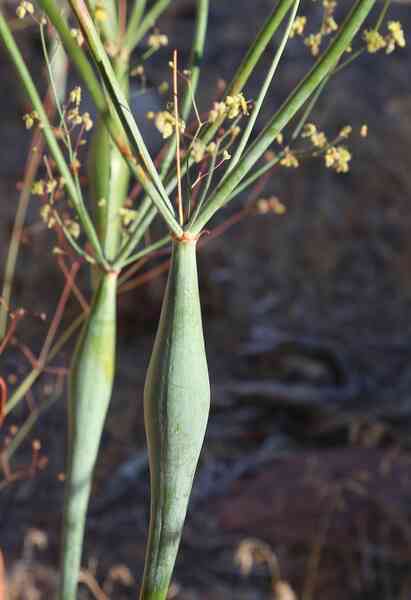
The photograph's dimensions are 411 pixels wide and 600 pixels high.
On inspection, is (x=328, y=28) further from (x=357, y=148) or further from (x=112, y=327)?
(x=357, y=148)

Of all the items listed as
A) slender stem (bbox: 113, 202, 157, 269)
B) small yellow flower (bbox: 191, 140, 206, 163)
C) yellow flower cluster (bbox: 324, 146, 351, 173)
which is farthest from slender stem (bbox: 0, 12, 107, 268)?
yellow flower cluster (bbox: 324, 146, 351, 173)

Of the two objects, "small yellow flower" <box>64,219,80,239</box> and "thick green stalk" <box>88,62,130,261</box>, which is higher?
"thick green stalk" <box>88,62,130,261</box>

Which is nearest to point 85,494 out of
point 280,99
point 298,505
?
point 298,505

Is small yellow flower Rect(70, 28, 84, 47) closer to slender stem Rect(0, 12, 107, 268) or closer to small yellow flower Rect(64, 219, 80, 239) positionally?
slender stem Rect(0, 12, 107, 268)

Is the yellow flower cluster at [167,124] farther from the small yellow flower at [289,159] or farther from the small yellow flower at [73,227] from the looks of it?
the small yellow flower at [73,227]

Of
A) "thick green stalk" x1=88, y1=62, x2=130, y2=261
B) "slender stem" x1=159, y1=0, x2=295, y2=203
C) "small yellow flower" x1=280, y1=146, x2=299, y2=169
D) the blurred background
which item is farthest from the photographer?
the blurred background

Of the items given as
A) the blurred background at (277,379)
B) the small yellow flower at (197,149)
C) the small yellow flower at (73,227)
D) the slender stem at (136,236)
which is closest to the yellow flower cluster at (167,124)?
the small yellow flower at (197,149)

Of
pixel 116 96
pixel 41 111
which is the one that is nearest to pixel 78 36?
pixel 41 111
